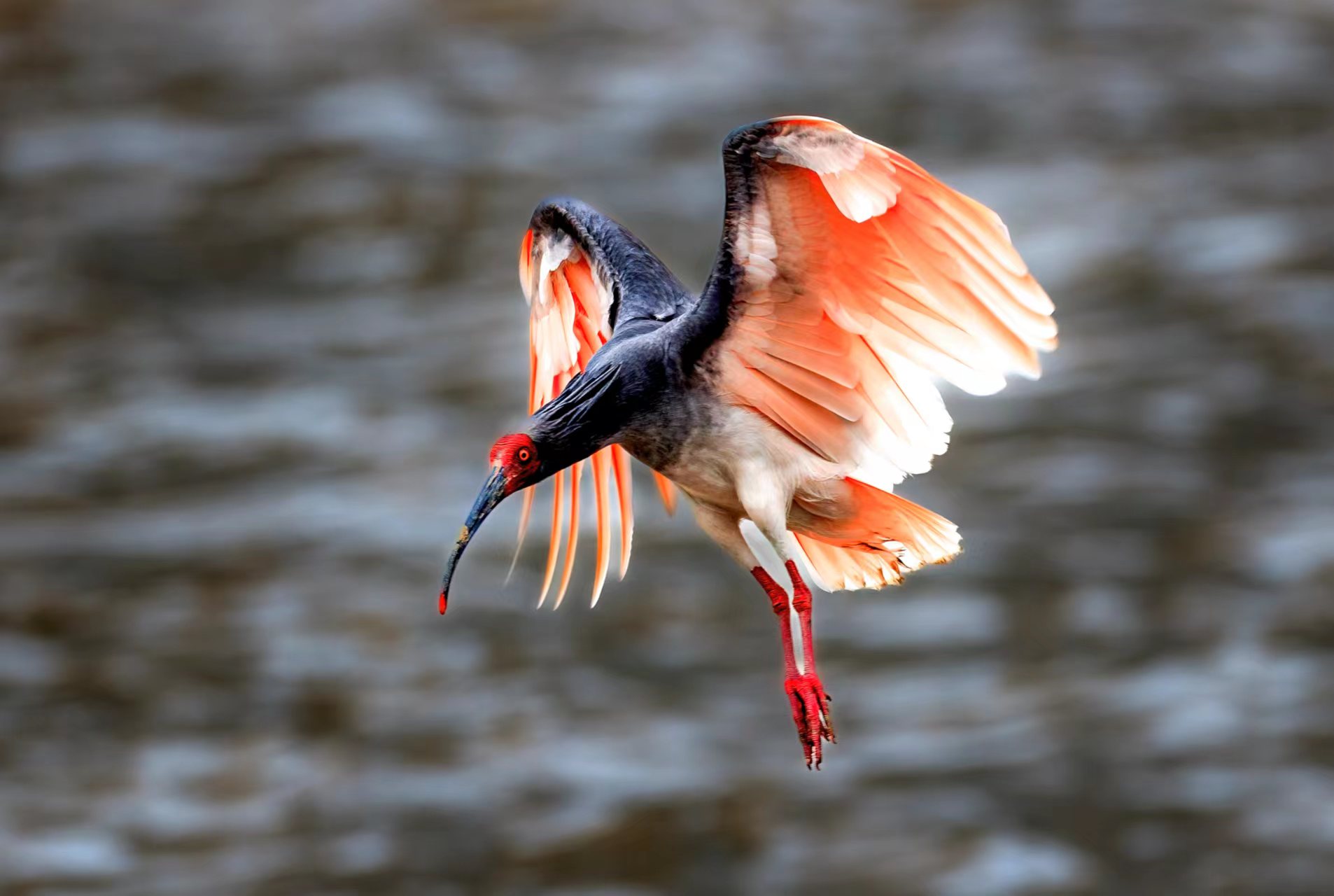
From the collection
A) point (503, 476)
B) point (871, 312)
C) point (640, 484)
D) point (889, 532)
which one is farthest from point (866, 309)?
point (640, 484)

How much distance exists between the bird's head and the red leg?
906 millimetres

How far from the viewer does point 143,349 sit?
133ft

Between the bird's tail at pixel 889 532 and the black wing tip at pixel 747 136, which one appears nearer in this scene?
the black wing tip at pixel 747 136

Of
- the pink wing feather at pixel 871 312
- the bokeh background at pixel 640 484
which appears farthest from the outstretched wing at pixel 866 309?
the bokeh background at pixel 640 484

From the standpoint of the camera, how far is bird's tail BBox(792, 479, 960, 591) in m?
6.83

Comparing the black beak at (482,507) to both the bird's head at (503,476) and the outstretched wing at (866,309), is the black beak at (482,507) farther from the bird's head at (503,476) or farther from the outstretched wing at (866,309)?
the outstretched wing at (866,309)

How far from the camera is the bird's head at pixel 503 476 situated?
19.3ft

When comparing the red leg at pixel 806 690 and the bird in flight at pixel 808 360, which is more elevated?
A: the bird in flight at pixel 808 360

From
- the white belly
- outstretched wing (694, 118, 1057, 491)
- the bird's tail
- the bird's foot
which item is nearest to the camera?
the bird's foot

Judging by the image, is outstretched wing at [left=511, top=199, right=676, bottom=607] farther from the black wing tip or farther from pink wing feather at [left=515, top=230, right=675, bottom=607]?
the black wing tip

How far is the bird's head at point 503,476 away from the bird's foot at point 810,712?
102 cm

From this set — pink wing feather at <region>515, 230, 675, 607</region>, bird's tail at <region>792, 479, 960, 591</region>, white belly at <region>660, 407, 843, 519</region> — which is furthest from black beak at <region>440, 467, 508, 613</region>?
pink wing feather at <region>515, 230, 675, 607</region>

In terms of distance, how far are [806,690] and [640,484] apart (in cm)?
2900

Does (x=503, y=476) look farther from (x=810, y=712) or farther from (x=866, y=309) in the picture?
(x=866, y=309)
